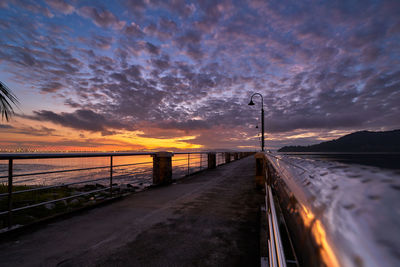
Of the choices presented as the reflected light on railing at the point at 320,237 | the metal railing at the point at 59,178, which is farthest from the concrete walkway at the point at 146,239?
the reflected light on railing at the point at 320,237

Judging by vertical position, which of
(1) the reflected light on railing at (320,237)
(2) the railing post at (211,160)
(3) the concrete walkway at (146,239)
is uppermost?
(1) the reflected light on railing at (320,237)

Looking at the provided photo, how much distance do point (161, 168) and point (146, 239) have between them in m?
4.80

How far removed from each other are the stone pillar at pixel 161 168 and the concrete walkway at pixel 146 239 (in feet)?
9.50

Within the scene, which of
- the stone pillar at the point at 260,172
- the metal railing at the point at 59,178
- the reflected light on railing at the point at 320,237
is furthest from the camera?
the stone pillar at the point at 260,172

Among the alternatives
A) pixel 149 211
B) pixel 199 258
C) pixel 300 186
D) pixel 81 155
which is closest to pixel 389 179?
pixel 300 186

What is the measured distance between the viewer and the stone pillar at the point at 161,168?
25.3ft

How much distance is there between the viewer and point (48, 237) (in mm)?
3178

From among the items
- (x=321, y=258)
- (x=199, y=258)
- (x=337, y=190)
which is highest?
(x=337, y=190)

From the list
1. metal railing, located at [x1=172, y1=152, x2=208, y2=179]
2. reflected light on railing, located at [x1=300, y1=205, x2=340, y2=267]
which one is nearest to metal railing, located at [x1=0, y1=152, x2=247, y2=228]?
metal railing, located at [x1=172, y1=152, x2=208, y2=179]

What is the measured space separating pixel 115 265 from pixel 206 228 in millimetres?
1521

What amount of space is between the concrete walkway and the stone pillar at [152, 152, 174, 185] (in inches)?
114

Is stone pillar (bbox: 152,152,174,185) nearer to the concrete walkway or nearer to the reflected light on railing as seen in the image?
the concrete walkway

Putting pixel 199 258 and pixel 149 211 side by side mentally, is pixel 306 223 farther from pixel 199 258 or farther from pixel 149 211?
pixel 149 211

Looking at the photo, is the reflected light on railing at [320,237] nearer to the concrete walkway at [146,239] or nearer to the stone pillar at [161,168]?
the concrete walkway at [146,239]
